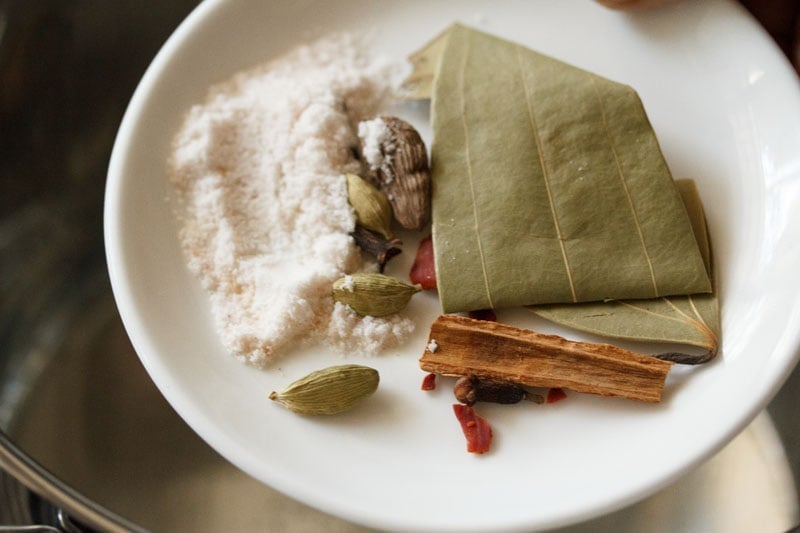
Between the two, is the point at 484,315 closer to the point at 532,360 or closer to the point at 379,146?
the point at 532,360

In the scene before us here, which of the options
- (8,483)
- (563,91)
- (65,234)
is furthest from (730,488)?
(65,234)

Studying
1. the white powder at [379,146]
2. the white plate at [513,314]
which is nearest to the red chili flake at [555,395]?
the white plate at [513,314]

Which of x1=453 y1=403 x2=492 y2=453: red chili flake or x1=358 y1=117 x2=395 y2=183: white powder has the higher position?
x1=358 y1=117 x2=395 y2=183: white powder

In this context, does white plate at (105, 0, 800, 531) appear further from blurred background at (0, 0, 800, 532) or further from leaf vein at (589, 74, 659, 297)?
blurred background at (0, 0, 800, 532)

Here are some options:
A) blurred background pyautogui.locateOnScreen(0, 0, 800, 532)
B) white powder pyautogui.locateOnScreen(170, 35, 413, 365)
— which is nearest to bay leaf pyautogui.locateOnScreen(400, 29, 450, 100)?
white powder pyautogui.locateOnScreen(170, 35, 413, 365)

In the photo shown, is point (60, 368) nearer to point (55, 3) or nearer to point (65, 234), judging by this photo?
point (65, 234)

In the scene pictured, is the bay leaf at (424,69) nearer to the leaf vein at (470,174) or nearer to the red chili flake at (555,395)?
the leaf vein at (470,174)
